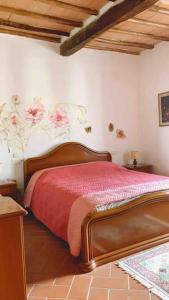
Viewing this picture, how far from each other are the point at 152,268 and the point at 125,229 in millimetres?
401

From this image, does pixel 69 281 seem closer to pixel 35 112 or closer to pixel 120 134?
pixel 35 112

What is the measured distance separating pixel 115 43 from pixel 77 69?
77cm

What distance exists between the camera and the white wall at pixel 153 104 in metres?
4.39

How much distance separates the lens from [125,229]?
2393 mm

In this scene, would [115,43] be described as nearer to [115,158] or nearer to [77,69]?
[77,69]

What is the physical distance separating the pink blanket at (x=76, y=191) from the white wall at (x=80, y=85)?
2.04 feet

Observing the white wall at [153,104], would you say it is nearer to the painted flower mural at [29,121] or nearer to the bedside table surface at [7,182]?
the painted flower mural at [29,121]

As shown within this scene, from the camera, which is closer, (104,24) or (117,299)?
(117,299)

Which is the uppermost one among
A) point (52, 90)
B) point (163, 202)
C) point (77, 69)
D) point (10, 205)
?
point (77, 69)

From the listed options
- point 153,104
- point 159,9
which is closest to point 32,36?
point 159,9

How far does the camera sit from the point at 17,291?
4.84ft

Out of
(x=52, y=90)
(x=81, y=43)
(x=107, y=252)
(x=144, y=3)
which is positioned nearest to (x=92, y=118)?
(x=52, y=90)

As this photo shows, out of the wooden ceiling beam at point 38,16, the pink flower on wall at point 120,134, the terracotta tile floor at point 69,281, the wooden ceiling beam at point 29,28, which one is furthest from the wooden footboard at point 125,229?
the wooden ceiling beam at point 29,28

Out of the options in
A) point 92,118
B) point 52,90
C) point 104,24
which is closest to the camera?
point 104,24
